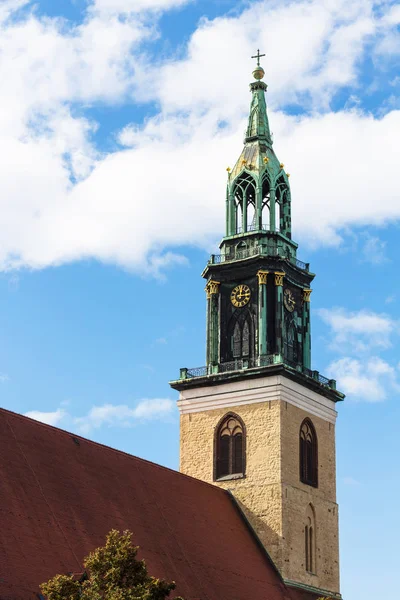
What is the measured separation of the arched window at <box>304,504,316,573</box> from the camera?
49.7 metres

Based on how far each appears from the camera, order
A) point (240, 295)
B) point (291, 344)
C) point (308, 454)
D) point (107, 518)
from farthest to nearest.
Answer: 1. point (240, 295)
2. point (291, 344)
3. point (308, 454)
4. point (107, 518)

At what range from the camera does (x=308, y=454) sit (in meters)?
51.7

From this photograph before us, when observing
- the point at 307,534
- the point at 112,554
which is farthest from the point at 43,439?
the point at 307,534

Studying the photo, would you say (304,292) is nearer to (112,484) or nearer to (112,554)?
(112,484)

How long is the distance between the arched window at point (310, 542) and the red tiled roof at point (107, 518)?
8.67 feet

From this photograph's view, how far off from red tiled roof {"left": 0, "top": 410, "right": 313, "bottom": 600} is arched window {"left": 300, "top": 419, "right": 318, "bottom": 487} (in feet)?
12.7

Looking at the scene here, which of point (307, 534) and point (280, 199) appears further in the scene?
point (280, 199)

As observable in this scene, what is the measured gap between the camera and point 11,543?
109 feet

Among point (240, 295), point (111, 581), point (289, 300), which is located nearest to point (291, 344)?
point (289, 300)

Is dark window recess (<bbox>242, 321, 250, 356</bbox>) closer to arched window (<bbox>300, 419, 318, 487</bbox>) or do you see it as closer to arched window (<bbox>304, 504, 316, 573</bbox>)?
arched window (<bbox>300, 419, 318, 487</bbox>)

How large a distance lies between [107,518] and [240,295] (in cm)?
1683

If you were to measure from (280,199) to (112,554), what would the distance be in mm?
30109

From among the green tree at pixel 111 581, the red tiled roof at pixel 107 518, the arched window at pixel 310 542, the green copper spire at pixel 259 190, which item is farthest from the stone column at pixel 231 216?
the green tree at pixel 111 581

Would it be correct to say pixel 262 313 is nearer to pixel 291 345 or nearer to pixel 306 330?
pixel 291 345
